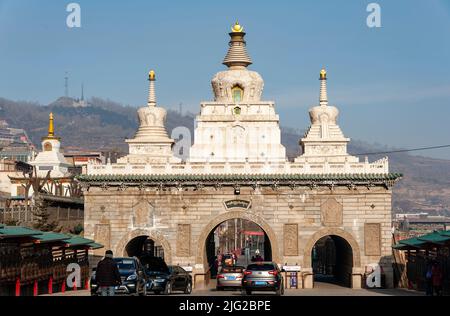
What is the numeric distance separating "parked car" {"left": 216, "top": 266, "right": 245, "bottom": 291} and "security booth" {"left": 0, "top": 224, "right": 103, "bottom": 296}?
8.14 metres

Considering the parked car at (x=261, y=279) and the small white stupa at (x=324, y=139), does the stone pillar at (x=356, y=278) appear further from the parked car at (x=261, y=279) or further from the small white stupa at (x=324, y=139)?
the parked car at (x=261, y=279)

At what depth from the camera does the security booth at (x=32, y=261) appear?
39.4m

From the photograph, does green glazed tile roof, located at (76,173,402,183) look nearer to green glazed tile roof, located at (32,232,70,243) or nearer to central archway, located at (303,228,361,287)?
central archway, located at (303,228,361,287)

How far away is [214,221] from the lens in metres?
62.2

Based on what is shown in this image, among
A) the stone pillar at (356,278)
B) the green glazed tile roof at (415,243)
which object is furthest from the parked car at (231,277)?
the stone pillar at (356,278)

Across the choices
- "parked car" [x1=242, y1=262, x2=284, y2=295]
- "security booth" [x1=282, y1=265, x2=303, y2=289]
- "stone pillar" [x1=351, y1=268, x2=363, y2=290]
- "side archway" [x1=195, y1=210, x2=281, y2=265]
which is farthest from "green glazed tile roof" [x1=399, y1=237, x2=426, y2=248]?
"side archway" [x1=195, y1=210, x2=281, y2=265]

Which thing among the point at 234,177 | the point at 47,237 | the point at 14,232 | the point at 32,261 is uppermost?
the point at 234,177

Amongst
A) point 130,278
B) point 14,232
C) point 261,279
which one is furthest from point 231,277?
point 130,278

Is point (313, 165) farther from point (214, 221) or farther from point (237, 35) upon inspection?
point (237, 35)

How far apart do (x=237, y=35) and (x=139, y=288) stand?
125 ft

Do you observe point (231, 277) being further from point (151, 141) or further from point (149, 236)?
point (151, 141)

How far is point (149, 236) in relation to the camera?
2448 inches

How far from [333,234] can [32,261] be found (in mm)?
23980
